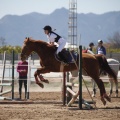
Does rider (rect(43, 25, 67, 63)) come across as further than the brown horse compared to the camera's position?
No

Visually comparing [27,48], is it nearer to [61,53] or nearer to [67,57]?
[61,53]

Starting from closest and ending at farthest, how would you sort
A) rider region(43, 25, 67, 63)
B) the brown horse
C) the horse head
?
rider region(43, 25, 67, 63) < the brown horse < the horse head

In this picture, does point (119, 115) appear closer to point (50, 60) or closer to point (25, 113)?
point (25, 113)

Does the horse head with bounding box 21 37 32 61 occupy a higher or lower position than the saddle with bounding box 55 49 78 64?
higher

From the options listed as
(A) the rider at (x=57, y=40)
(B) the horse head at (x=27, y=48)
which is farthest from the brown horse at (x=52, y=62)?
(A) the rider at (x=57, y=40)

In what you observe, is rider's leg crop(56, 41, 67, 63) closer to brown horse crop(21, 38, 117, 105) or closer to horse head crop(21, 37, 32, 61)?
brown horse crop(21, 38, 117, 105)

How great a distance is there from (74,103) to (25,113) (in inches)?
110

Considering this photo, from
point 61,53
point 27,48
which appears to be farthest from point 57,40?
point 27,48

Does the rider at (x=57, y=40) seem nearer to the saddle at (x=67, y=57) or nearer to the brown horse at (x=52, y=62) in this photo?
the saddle at (x=67, y=57)

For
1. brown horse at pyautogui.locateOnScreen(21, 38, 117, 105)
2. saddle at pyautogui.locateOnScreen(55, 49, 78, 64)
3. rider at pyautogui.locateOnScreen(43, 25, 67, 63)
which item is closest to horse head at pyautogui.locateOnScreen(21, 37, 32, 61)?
brown horse at pyautogui.locateOnScreen(21, 38, 117, 105)

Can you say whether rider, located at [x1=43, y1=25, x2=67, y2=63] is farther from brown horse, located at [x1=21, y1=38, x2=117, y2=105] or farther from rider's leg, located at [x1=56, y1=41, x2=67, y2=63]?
brown horse, located at [x1=21, y1=38, x2=117, y2=105]

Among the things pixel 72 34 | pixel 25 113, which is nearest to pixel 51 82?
pixel 25 113

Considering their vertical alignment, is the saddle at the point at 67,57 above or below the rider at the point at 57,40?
below

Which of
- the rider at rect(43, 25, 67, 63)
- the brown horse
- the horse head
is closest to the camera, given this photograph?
the rider at rect(43, 25, 67, 63)
